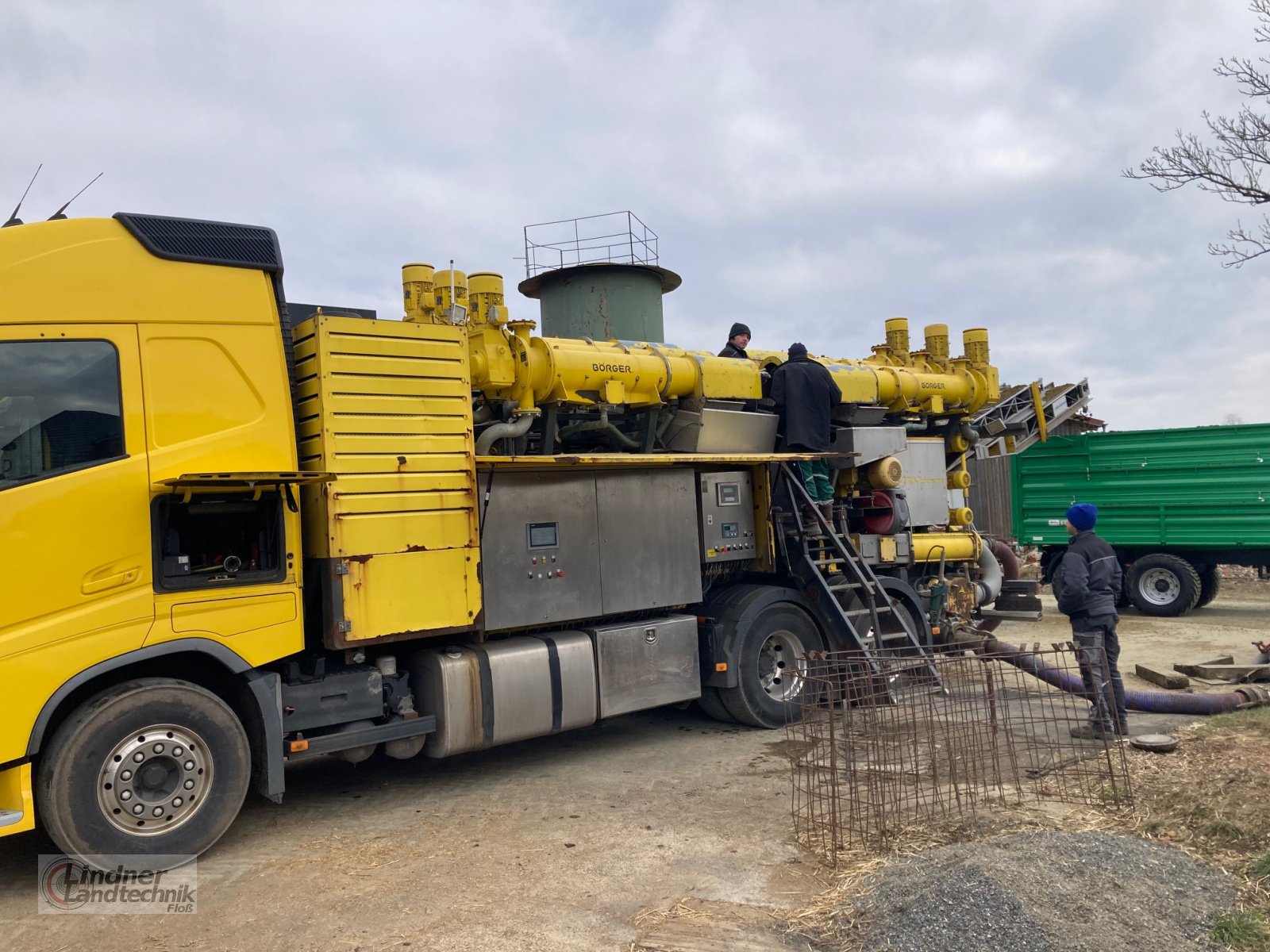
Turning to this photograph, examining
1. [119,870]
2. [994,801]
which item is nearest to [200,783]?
[119,870]

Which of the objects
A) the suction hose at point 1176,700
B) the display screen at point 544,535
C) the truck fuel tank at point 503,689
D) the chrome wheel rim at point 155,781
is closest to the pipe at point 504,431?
the display screen at point 544,535

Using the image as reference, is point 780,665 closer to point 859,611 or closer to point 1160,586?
point 859,611

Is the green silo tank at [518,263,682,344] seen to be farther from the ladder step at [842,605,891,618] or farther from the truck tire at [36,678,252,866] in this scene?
the truck tire at [36,678,252,866]

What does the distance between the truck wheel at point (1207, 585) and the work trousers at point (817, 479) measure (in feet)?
28.6

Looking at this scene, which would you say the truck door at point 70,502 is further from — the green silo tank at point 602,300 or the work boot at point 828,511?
the green silo tank at point 602,300

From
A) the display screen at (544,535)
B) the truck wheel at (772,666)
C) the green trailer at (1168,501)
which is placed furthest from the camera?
the green trailer at (1168,501)

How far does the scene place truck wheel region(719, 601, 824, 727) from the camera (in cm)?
816

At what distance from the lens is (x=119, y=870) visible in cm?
508

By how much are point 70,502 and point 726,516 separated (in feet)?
17.0

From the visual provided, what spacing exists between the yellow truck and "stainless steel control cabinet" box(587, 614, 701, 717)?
1.1 inches

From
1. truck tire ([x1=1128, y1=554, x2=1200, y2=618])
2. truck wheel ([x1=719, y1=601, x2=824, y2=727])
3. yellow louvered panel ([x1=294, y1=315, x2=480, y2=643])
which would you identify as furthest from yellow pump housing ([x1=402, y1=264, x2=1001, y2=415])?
truck tire ([x1=1128, y1=554, x2=1200, y2=618])

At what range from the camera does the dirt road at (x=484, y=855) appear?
4.39m

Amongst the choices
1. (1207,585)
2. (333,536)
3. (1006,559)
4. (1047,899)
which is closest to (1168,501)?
(1207,585)

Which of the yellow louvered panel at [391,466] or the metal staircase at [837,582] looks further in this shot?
the metal staircase at [837,582]
